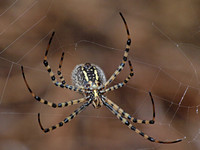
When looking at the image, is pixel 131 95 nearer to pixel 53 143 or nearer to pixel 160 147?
pixel 160 147

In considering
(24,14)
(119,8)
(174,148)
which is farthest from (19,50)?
(174,148)

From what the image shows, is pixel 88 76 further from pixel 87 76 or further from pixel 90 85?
pixel 90 85

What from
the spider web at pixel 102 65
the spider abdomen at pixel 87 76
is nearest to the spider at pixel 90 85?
the spider abdomen at pixel 87 76

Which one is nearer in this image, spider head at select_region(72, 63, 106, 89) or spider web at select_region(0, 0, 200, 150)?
spider head at select_region(72, 63, 106, 89)

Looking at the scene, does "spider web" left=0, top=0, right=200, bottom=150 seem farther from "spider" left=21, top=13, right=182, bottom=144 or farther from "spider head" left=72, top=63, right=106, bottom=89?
"spider head" left=72, top=63, right=106, bottom=89

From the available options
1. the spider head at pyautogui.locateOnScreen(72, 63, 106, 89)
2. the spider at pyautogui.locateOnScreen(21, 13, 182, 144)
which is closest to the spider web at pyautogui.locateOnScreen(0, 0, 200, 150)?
the spider at pyautogui.locateOnScreen(21, 13, 182, 144)

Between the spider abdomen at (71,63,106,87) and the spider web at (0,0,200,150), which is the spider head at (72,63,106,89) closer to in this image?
the spider abdomen at (71,63,106,87)
